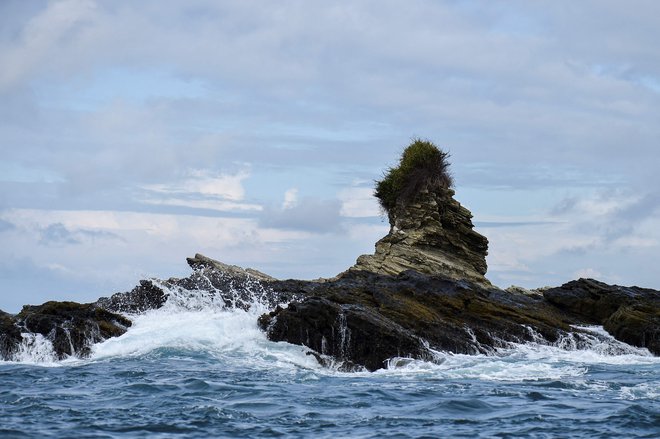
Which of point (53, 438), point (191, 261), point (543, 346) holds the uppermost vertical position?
point (191, 261)

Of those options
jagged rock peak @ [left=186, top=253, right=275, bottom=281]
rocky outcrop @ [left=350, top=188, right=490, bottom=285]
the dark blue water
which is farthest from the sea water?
rocky outcrop @ [left=350, top=188, right=490, bottom=285]

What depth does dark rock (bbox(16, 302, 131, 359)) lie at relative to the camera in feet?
94.4

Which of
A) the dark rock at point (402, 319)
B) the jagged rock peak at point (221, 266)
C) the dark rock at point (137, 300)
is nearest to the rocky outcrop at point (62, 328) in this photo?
the dark rock at point (137, 300)

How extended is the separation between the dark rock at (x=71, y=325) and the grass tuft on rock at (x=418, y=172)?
2052 centimetres

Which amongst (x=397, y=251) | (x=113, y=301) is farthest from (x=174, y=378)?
(x=397, y=251)

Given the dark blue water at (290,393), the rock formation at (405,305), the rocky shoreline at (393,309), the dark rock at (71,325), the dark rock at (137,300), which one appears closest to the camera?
the dark blue water at (290,393)

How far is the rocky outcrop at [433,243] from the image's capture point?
4531cm

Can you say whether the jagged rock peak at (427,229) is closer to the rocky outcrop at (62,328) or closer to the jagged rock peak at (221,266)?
the jagged rock peak at (221,266)

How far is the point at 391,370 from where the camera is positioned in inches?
1045

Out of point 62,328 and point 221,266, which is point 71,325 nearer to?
point 62,328

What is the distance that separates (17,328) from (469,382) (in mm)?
14390

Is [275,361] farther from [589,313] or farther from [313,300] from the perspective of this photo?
[589,313]

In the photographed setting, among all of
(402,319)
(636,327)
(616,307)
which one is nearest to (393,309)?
(402,319)

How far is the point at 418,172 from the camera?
1895 inches
